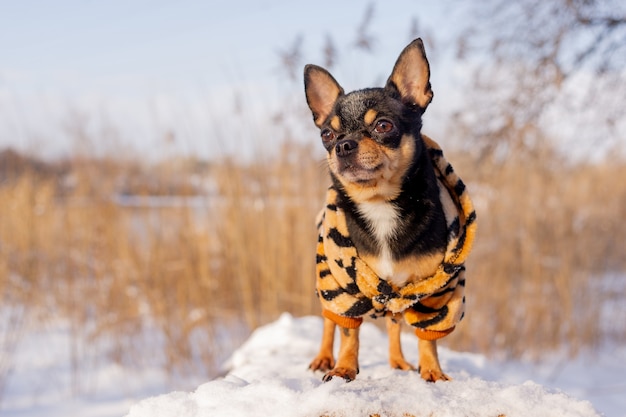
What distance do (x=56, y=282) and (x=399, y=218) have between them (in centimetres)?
396

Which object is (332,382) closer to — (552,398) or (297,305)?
(552,398)

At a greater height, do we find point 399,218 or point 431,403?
point 399,218

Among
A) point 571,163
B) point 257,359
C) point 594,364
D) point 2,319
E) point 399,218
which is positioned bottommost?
point 594,364

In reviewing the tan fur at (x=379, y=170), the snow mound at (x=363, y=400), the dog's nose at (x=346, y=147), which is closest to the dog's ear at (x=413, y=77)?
the tan fur at (x=379, y=170)

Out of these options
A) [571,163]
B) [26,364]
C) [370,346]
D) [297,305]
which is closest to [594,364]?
[571,163]

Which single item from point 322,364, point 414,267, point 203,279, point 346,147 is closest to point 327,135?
point 346,147

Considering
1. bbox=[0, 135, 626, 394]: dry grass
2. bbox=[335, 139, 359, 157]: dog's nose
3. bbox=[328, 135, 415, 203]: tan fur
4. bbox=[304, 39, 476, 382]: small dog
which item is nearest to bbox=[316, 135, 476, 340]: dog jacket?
bbox=[304, 39, 476, 382]: small dog

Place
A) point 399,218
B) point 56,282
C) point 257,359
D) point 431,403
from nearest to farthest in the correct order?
point 431,403 < point 399,218 < point 257,359 < point 56,282

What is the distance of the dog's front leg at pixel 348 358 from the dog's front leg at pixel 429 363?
0.20 meters

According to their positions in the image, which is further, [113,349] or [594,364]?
[594,364]

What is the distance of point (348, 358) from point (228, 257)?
2.69 meters

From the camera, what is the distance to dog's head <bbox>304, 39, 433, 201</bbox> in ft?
4.63

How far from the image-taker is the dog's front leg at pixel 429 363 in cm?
152

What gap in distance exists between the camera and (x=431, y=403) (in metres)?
1.23
